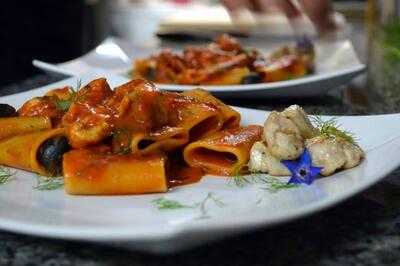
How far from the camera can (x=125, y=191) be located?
3.68 ft

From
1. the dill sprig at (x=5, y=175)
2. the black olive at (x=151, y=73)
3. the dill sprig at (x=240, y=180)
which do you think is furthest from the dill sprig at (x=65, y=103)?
the black olive at (x=151, y=73)

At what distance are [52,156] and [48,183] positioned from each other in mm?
63

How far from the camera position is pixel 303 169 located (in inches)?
45.8

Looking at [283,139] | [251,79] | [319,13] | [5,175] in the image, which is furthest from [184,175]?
[319,13]

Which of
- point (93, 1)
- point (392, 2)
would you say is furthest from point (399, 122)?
point (93, 1)

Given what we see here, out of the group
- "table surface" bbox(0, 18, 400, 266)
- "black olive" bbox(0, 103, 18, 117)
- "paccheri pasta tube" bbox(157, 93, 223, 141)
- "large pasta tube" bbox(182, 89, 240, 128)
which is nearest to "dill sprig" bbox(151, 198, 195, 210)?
"table surface" bbox(0, 18, 400, 266)

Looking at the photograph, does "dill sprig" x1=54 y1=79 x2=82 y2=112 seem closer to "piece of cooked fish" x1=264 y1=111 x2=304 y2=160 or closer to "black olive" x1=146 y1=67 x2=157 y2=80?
"piece of cooked fish" x1=264 y1=111 x2=304 y2=160

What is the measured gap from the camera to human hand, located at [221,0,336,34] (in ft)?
6.49

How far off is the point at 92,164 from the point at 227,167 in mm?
231

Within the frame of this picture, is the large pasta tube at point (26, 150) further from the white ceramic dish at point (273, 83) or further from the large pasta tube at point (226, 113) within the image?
the white ceramic dish at point (273, 83)

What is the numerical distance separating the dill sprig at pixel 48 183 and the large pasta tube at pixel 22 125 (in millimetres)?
136

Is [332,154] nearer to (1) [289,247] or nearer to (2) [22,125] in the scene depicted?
(1) [289,247]

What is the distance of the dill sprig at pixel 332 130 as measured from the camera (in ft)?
4.12

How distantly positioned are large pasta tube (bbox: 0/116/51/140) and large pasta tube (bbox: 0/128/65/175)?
1.1 inches
